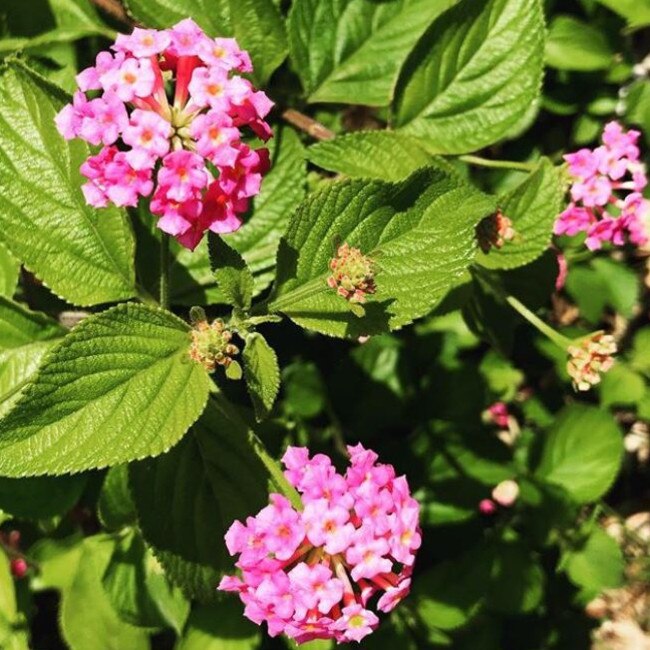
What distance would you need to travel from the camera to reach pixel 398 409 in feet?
7.75

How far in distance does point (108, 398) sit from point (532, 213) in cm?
96

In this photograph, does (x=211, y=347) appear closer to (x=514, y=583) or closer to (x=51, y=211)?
(x=51, y=211)

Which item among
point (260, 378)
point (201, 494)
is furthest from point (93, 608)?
point (260, 378)

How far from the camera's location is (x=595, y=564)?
2.44 m

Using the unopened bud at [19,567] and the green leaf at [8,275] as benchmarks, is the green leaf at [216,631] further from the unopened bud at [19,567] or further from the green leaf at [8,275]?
the green leaf at [8,275]

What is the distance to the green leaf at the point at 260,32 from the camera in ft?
6.20

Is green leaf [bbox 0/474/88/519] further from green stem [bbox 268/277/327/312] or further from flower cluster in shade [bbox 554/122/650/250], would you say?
flower cluster in shade [bbox 554/122/650/250]

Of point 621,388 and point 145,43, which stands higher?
point 145,43

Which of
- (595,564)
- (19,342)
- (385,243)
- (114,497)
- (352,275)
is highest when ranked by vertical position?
(352,275)

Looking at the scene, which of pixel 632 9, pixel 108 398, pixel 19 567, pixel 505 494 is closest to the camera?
pixel 108 398

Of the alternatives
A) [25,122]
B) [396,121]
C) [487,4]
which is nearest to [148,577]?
[25,122]

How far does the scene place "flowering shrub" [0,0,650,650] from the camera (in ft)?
4.51

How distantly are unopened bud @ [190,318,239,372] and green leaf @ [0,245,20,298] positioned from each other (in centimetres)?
68

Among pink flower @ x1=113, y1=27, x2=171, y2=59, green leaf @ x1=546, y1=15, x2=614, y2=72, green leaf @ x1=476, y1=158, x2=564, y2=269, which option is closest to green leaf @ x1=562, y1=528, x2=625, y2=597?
green leaf @ x1=476, y1=158, x2=564, y2=269
